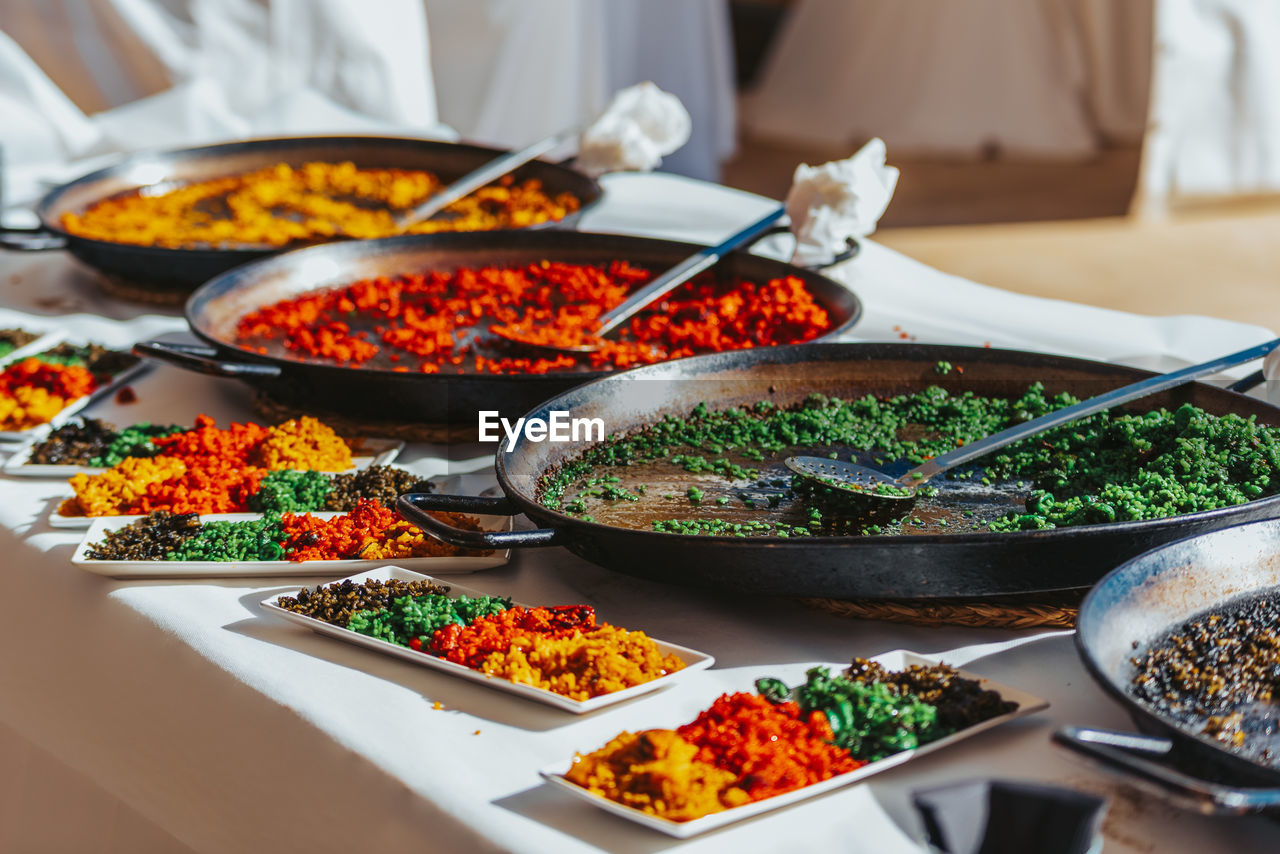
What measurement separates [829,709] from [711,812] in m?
0.12

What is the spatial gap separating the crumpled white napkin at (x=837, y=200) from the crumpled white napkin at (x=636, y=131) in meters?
0.46

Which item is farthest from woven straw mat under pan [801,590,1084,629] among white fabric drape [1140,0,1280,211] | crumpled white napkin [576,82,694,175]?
white fabric drape [1140,0,1280,211]

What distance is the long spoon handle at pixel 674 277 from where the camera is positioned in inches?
57.5

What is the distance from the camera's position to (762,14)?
7.31 m

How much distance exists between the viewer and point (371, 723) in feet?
2.61

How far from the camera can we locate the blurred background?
318cm

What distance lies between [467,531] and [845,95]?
6071 millimetres

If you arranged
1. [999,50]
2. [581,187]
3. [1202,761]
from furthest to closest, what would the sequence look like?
[999,50]
[581,187]
[1202,761]

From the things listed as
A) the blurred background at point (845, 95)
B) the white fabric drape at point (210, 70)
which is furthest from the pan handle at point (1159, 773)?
the white fabric drape at point (210, 70)

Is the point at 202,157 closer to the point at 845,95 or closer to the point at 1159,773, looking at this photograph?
the point at 1159,773

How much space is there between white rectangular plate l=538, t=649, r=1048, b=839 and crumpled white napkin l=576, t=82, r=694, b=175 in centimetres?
137

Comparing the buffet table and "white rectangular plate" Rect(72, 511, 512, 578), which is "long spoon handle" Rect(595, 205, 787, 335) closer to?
the buffet table

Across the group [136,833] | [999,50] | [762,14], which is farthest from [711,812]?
[762,14]

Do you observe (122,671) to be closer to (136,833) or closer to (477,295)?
(136,833)
